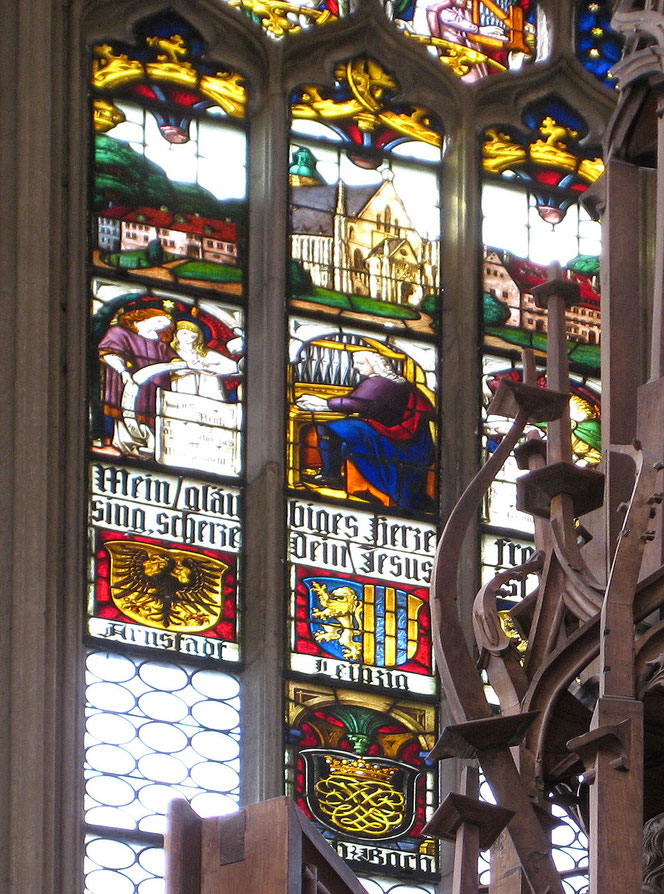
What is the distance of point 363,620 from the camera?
11516 millimetres

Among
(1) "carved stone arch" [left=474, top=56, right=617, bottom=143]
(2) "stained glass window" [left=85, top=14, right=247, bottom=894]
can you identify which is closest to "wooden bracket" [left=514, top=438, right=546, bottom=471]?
(2) "stained glass window" [left=85, top=14, right=247, bottom=894]

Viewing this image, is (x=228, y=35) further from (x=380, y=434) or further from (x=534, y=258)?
(x=380, y=434)

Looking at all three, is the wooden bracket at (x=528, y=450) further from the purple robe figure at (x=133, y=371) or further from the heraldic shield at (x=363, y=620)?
the purple robe figure at (x=133, y=371)

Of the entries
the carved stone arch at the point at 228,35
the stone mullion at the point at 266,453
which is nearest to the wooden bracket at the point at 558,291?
the stone mullion at the point at 266,453

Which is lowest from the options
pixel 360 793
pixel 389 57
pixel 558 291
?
pixel 360 793

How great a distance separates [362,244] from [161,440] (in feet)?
4.84

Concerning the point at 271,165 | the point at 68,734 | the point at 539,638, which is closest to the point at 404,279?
the point at 271,165

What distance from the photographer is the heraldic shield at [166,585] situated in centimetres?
1116

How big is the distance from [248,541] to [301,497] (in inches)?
12.6

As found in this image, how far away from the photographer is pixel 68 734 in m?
10.6

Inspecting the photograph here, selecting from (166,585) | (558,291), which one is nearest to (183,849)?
(558,291)

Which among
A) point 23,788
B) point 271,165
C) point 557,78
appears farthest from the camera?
point 557,78

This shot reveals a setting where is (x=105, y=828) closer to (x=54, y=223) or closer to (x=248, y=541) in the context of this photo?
(x=248, y=541)

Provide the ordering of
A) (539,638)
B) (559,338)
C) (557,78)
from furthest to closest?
(557,78) < (559,338) < (539,638)
